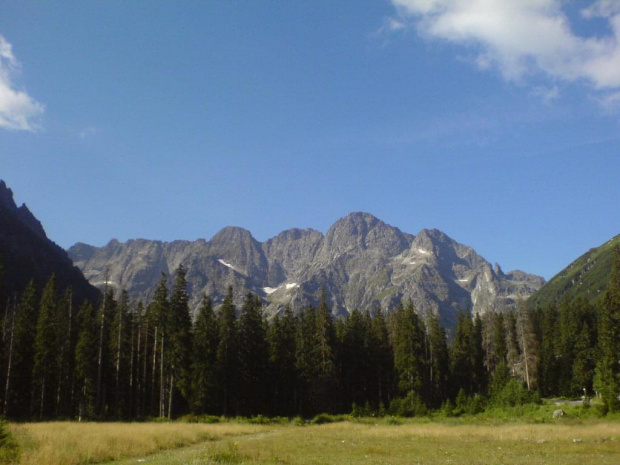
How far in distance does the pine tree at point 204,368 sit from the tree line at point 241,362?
5.4 inches

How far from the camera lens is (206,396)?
56469 millimetres

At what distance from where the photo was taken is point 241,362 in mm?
63312

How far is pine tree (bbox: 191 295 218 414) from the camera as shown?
2221 inches

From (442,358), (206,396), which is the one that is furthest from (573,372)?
(206,396)

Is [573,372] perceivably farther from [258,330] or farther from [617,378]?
[258,330]

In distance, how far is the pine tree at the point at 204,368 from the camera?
185 ft

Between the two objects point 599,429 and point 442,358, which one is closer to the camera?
point 599,429

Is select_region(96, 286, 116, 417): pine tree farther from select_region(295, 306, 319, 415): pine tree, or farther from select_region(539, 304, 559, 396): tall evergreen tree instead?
select_region(539, 304, 559, 396): tall evergreen tree

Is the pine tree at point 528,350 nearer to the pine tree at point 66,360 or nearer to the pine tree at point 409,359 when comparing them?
the pine tree at point 409,359

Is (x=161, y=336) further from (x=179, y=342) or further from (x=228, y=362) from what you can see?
(x=228, y=362)

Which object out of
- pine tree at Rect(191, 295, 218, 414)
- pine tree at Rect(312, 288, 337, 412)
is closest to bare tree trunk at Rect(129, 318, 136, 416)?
pine tree at Rect(191, 295, 218, 414)

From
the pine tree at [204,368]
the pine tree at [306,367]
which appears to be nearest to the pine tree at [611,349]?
the pine tree at [306,367]

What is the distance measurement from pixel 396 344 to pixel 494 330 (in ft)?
102

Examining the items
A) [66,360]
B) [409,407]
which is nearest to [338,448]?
[409,407]
